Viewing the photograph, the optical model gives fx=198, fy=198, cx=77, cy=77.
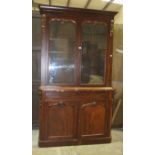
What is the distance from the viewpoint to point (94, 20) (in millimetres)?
3174

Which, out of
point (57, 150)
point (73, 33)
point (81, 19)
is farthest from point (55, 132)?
point (81, 19)

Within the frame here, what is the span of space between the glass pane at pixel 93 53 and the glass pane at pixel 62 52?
197 mm

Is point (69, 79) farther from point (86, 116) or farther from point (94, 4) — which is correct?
point (94, 4)

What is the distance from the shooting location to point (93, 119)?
318 cm

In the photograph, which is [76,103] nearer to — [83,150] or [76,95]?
[76,95]

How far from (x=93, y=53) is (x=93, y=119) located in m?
1.08

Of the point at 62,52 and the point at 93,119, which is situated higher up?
the point at 62,52

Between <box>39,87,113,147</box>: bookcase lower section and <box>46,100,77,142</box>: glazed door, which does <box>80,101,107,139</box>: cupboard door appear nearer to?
<box>39,87,113,147</box>: bookcase lower section

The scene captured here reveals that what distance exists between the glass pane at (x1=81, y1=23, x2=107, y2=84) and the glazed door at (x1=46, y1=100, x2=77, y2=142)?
19.5 inches

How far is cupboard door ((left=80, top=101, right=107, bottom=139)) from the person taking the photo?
10.3 feet

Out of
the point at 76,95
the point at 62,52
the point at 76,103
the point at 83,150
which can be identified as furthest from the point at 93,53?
the point at 83,150
